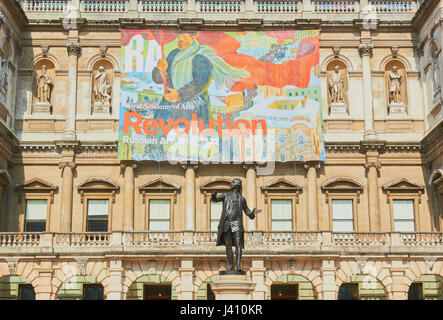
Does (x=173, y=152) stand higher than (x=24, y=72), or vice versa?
(x=24, y=72)

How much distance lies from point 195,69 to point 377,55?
29.2 feet

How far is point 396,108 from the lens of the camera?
113 ft

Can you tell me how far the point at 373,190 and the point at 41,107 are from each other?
16114 mm

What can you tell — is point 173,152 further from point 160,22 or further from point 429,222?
point 429,222

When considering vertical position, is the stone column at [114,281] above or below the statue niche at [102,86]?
below

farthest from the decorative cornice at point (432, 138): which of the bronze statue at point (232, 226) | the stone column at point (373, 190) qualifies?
the bronze statue at point (232, 226)

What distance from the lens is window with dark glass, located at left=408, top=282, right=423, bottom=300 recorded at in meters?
30.6

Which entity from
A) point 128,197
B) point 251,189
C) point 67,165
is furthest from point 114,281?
point 251,189

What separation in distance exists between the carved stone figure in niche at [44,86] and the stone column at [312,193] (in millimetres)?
12765

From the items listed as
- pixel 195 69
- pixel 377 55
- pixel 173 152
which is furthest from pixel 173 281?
pixel 377 55

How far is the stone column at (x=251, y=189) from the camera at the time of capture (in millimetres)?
32344

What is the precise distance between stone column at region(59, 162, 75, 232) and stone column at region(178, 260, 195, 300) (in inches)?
238

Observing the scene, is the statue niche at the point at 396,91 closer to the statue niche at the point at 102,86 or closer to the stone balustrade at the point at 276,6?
the stone balustrade at the point at 276,6

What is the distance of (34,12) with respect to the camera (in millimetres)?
35281
